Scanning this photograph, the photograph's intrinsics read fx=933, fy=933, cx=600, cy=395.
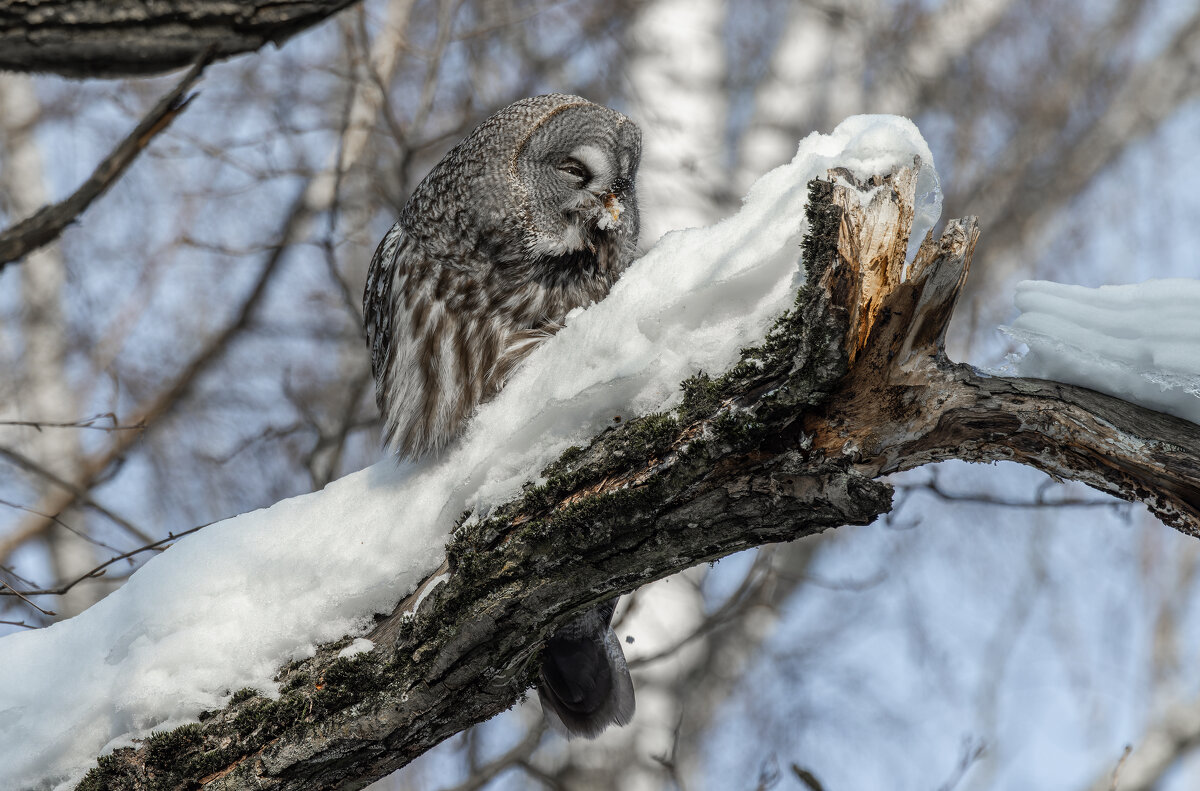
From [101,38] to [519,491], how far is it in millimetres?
1002

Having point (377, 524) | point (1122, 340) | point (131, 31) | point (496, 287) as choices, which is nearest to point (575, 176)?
point (496, 287)

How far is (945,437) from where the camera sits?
1.52 meters

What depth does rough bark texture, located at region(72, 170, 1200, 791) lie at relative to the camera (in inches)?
56.7

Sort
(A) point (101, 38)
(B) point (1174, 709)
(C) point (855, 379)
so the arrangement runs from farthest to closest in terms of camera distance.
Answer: (B) point (1174, 709)
(C) point (855, 379)
(A) point (101, 38)

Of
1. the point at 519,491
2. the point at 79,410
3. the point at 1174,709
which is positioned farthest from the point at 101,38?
the point at 1174,709

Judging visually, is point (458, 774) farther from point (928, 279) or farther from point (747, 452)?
point (928, 279)

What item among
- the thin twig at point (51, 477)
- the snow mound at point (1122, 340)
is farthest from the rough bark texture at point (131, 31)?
the thin twig at point (51, 477)

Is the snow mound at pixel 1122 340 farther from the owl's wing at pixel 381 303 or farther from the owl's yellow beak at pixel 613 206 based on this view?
the owl's wing at pixel 381 303

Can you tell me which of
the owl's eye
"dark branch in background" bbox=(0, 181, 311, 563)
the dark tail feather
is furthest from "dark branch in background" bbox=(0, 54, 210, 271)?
"dark branch in background" bbox=(0, 181, 311, 563)

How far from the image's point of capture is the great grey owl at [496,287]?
2.54 meters

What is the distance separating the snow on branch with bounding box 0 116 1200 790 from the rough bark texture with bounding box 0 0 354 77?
0.81m

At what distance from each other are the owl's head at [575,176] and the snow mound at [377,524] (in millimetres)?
657

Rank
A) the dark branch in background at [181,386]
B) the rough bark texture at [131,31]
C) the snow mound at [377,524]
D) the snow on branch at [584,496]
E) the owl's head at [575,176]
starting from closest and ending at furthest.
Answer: the rough bark texture at [131,31]
the snow on branch at [584,496]
the snow mound at [377,524]
the owl's head at [575,176]
the dark branch in background at [181,386]

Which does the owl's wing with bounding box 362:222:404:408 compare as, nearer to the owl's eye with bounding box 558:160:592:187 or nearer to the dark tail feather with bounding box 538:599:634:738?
the owl's eye with bounding box 558:160:592:187
